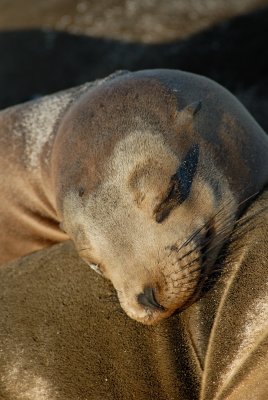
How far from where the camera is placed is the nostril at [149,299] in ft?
11.9

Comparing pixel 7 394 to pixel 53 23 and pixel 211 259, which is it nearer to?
pixel 211 259

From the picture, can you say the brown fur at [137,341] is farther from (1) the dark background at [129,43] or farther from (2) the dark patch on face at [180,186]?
(1) the dark background at [129,43]

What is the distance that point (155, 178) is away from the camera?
405 centimetres

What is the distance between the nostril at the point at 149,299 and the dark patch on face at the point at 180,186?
403mm

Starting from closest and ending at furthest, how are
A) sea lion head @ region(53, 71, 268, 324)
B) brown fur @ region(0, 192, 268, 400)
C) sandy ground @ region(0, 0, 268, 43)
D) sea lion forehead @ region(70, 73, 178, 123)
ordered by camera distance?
brown fur @ region(0, 192, 268, 400), sea lion head @ region(53, 71, 268, 324), sea lion forehead @ region(70, 73, 178, 123), sandy ground @ region(0, 0, 268, 43)

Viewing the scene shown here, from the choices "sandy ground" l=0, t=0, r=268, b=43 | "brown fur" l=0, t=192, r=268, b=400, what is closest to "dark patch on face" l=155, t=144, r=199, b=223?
"brown fur" l=0, t=192, r=268, b=400

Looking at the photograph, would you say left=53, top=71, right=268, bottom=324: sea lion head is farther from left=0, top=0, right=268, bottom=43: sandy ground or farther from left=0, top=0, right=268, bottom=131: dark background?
left=0, top=0, right=268, bottom=43: sandy ground

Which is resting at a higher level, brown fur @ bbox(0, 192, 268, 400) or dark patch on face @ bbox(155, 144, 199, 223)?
dark patch on face @ bbox(155, 144, 199, 223)

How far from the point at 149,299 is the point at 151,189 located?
0.63 meters

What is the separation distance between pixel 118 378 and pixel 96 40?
445 centimetres

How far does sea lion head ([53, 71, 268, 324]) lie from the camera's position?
12.5ft

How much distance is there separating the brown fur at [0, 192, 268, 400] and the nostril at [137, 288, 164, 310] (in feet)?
0.51

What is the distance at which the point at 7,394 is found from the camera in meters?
3.77

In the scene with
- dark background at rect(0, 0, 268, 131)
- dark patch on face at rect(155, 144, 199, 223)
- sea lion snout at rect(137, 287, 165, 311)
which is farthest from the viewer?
dark background at rect(0, 0, 268, 131)
